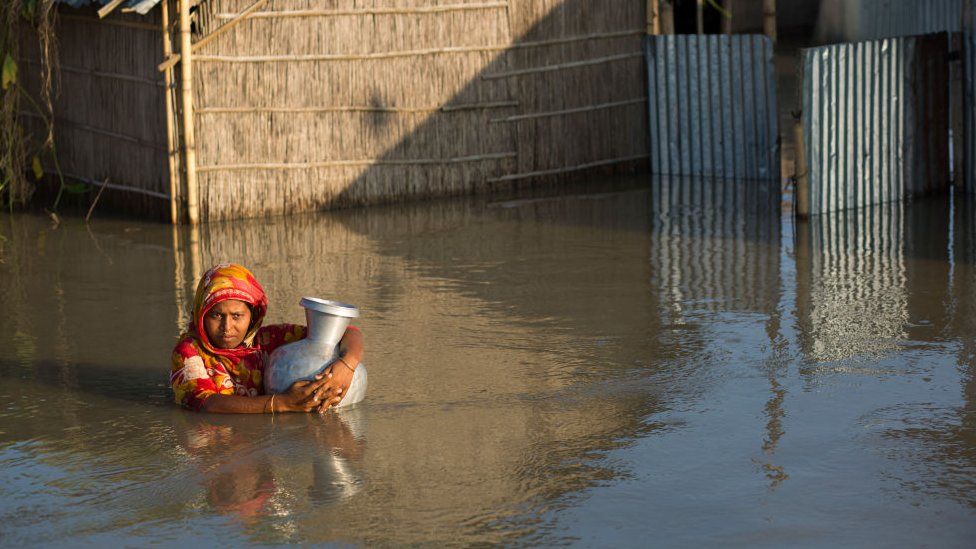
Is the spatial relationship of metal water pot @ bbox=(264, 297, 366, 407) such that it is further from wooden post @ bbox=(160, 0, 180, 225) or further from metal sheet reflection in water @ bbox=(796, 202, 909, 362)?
wooden post @ bbox=(160, 0, 180, 225)

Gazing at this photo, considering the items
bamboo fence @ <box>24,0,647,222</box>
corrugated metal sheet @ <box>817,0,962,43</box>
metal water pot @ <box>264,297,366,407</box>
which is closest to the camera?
metal water pot @ <box>264,297,366,407</box>

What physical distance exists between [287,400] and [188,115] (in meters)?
5.33

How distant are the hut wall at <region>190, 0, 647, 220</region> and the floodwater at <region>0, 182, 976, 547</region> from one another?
1103 mm

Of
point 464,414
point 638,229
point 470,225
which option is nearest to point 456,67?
point 470,225

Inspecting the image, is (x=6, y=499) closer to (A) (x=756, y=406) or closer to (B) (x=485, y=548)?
(B) (x=485, y=548)

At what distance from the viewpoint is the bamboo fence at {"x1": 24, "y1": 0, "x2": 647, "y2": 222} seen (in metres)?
10.8

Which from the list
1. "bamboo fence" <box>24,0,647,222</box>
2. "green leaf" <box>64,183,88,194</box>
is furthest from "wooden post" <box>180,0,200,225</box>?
"green leaf" <box>64,183,88,194</box>

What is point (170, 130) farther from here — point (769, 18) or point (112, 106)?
point (769, 18)

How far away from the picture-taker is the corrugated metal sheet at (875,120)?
1052 cm

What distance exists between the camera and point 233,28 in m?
10.8

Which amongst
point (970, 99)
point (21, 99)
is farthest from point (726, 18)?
point (21, 99)

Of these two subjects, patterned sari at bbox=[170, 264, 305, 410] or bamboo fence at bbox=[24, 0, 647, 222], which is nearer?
patterned sari at bbox=[170, 264, 305, 410]

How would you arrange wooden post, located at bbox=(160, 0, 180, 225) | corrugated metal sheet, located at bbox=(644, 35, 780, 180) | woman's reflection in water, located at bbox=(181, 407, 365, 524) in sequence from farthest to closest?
corrugated metal sheet, located at bbox=(644, 35, 780, 180) < wooden post, located at bbox=(160, 0, 180, 225) < woman's reflection in water, located at bbox=(181, 407, 365, 524)

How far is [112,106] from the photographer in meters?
11.4
